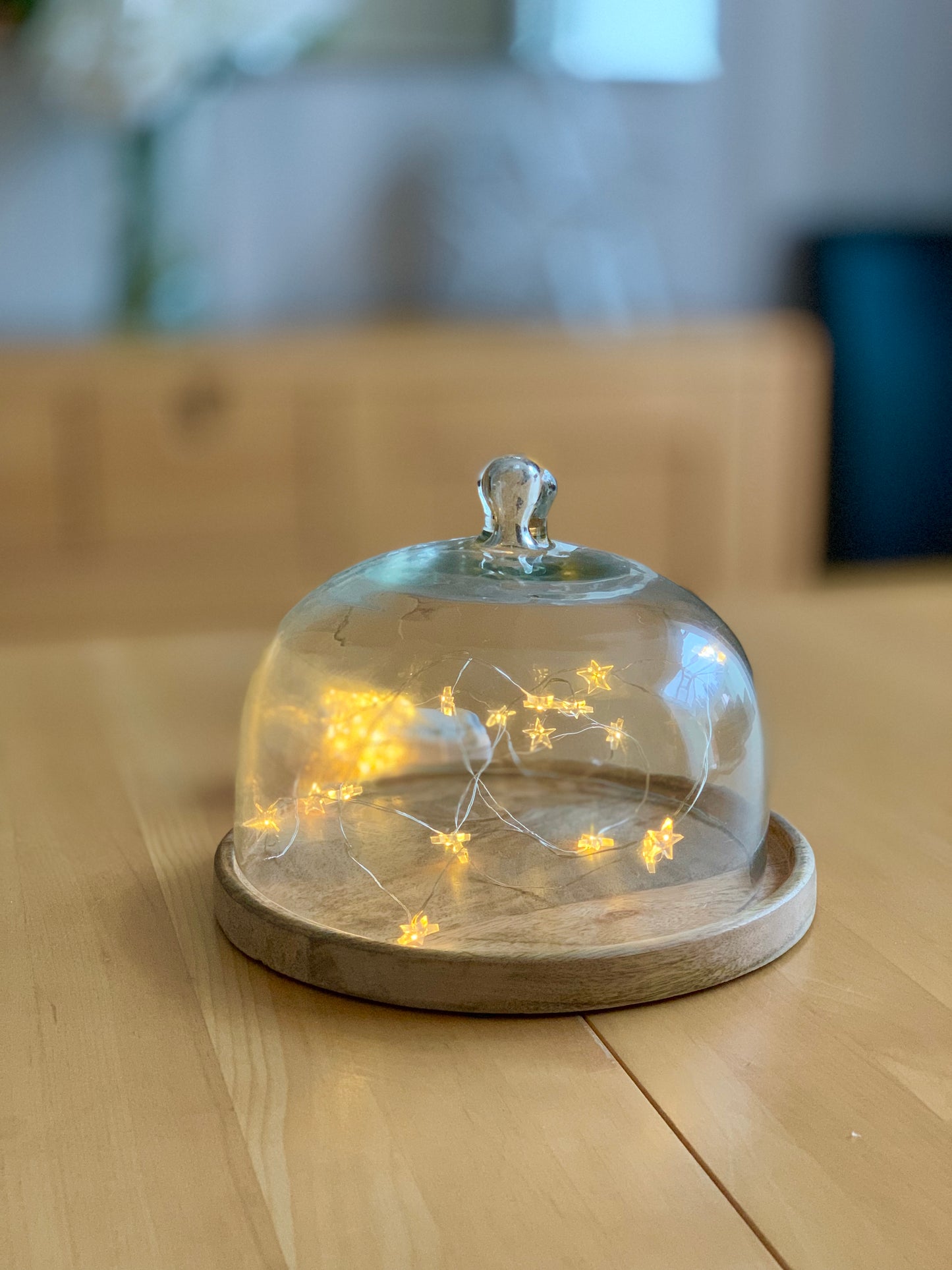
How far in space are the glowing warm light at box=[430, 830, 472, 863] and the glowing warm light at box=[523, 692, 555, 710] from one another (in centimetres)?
8

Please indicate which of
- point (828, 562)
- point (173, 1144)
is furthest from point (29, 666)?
point (828, 562)

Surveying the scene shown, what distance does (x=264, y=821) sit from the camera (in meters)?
0.73

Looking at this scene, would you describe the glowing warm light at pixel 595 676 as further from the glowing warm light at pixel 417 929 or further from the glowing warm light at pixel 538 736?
the glowing warm light at pixel 417 929

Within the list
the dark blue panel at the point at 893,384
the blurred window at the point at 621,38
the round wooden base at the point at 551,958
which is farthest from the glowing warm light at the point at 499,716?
the blurred window at the point at 621,38

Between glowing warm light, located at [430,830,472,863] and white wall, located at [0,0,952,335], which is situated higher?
white wall, located at [0,0,952,335]

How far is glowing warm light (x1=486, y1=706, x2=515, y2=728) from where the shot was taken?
0.71 metres

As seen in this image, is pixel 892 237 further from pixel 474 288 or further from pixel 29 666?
pixel 29 666

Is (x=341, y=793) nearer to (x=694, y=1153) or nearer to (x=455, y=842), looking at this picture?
(x=455, y=842)

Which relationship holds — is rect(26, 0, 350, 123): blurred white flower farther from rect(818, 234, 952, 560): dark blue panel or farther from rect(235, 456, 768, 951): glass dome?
rect(235, 456, 768, 951): glass dome

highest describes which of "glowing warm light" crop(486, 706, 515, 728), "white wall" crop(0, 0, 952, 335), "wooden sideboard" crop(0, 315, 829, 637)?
"white wall" crop(0, 0, 952, 335)

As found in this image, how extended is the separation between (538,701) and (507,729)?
7 centimetres

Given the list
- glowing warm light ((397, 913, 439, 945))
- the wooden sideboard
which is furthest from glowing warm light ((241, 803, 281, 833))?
the wooden sideboard

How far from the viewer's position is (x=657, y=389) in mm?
2477

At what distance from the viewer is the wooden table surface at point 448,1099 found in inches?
18.5
